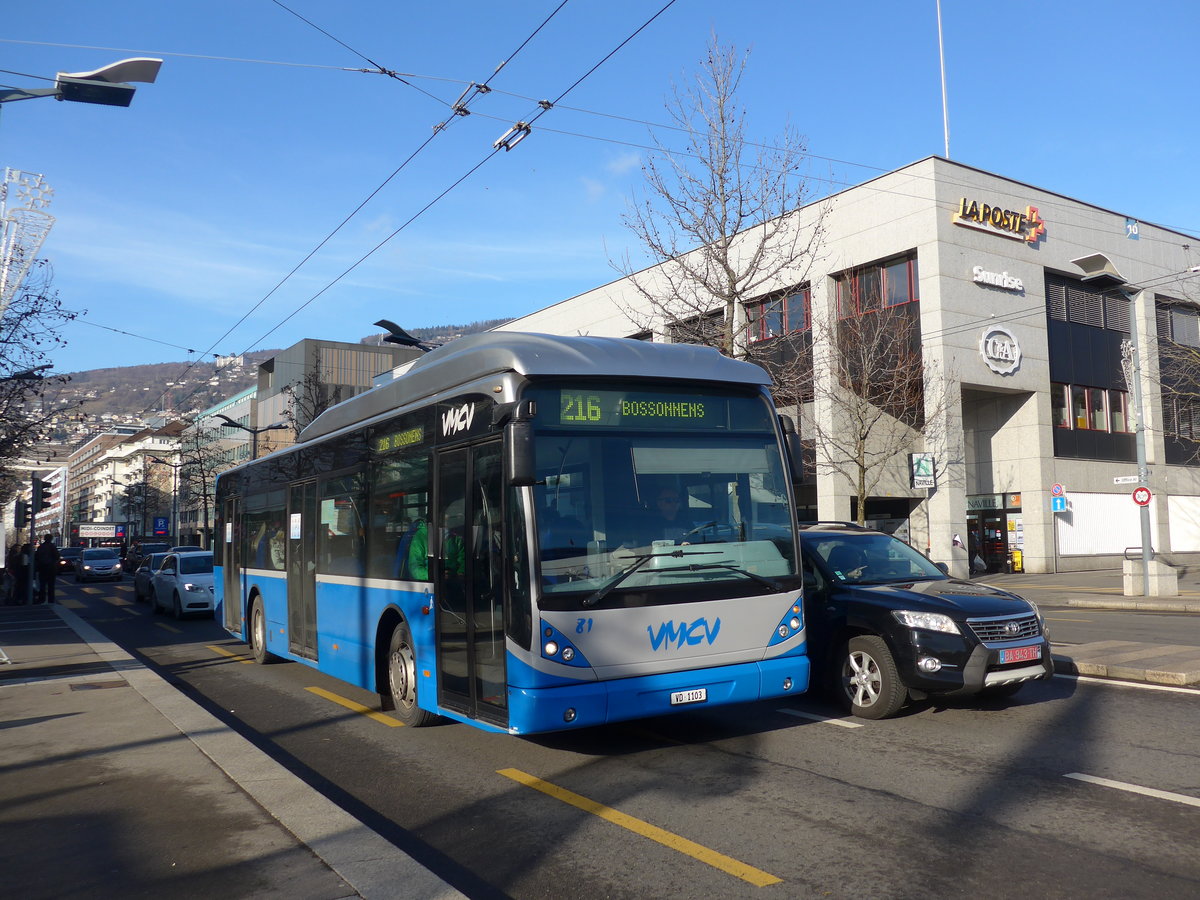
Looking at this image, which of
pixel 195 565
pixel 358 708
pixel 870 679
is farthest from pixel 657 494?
pixel 195 565

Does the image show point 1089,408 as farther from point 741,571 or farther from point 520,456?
point 520,456

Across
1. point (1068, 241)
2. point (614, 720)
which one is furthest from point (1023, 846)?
point (1068, 241)

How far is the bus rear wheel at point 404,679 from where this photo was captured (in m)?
8.30

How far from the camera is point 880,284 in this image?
32562 millimetres

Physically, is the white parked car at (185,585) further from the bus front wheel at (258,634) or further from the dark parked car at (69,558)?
the dark parked car at (69,558)

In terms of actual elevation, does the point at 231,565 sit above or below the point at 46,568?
above

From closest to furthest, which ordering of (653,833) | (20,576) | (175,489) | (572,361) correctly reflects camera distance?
(653,833) → (572,361) → (20,576) → (175,489)

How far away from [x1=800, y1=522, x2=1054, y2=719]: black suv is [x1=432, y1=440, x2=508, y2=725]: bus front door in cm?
342

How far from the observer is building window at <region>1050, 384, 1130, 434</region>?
35.6m

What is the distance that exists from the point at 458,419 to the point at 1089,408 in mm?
35339

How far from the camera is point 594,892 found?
4512mm

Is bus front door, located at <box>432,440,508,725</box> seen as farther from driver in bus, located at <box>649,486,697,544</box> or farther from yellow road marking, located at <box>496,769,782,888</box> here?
driver in bus, located at <box>649,486,697,544</box>

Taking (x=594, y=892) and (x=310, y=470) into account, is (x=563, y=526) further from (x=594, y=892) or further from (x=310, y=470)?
(x=310, y=470)

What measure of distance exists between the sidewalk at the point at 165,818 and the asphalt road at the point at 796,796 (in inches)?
16.8
